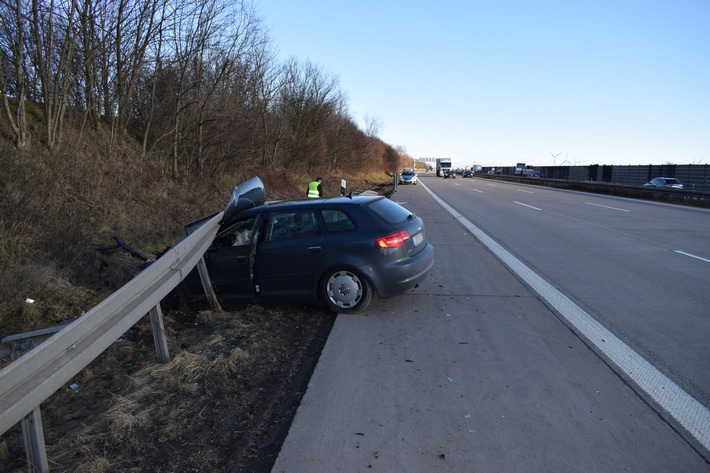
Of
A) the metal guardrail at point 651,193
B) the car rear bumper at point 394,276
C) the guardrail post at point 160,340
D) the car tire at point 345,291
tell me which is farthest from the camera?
the metal guardrail at point 651,193

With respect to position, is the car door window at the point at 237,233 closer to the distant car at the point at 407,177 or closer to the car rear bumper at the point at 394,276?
the car rear bumper at the point at 394,276

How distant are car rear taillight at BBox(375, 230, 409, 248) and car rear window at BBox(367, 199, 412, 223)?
0.27 metres

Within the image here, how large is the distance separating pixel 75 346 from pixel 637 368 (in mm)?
4595

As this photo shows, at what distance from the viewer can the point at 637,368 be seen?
4.51 meters

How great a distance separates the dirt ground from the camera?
133 inches

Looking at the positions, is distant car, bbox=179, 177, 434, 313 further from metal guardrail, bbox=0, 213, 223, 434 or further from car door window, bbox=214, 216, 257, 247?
metal guardrail, bbox=0, 213, 223, 434

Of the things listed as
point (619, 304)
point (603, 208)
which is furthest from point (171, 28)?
point (603, 208)

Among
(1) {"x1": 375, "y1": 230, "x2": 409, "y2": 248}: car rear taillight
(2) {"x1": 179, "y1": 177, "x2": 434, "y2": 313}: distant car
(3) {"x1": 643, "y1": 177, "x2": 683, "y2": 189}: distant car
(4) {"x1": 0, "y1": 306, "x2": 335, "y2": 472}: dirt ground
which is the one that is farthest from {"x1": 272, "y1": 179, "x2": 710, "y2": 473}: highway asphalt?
(3) {"x1": 643, "y1": 177, "x2": 683, "y2": 189}: distant car

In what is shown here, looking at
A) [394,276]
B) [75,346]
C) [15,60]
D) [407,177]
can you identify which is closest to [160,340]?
[75,346]

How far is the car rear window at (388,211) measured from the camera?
21.4 ft

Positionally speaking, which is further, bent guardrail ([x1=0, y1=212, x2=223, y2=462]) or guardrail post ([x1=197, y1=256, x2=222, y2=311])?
guardrail post ([x1=197, y1=256, x2=222, y2=311])

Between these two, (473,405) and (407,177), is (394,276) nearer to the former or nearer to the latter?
(473,405)

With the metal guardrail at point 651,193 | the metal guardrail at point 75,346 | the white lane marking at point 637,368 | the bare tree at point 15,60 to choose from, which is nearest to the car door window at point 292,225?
the metal guardrail at point 75,346

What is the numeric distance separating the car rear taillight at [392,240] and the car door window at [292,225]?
86 centimetres
